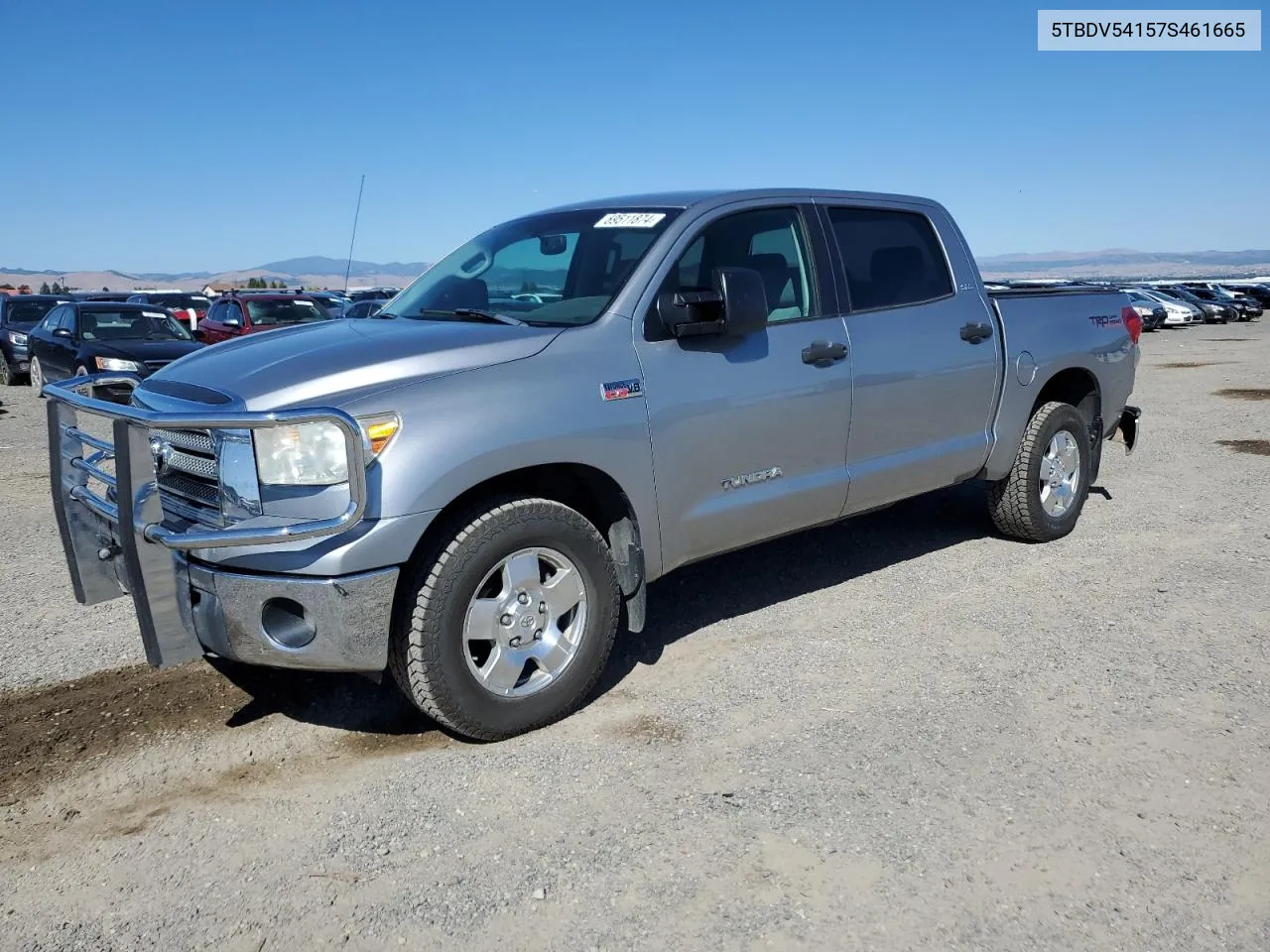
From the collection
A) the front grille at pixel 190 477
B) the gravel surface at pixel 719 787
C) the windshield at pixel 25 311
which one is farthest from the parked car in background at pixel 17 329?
the front grille at pixel 190 477

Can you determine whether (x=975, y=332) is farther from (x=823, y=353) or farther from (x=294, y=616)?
(x=294, y=616)

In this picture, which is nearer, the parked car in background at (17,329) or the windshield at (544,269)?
the windshield at (544,269)

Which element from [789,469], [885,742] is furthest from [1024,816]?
[789,469]

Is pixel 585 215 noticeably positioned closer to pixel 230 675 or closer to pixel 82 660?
pixel 230 675

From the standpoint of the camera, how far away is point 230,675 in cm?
436

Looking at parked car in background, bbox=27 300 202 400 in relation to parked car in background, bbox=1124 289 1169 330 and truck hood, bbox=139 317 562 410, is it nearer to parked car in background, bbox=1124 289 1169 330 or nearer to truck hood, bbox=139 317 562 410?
truck hood, bbox=139 317 562 410

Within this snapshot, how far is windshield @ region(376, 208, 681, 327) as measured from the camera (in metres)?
4.21

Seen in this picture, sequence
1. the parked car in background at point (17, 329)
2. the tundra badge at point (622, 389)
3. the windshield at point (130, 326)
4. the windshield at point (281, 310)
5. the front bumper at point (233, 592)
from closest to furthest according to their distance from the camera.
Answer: the front bumper at point (233, 592), the tundra badge at point (622, 389), the windshield at point (130, 326), the windshield at point (281, 310), the parked car in background at point (17, 329)

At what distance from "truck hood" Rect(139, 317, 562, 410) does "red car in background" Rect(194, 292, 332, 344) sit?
1433cm

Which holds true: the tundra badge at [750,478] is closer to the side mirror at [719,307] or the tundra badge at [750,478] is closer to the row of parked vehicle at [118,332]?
the side mirror at [719,307]

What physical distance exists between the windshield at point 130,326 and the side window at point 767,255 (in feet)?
41.6

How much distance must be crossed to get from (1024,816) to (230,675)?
3.10 metres

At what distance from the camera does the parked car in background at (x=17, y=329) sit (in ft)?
64.4

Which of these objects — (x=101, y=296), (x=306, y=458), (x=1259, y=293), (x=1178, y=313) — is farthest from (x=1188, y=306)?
(x=306, y=458)
